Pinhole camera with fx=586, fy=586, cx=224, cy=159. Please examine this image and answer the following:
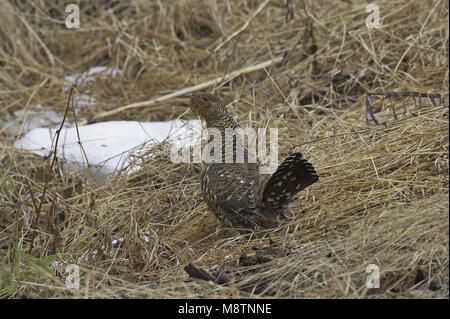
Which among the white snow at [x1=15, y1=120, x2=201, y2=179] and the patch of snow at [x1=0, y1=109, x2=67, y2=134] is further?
the patch of snow at [x1=0, y1=109, x2=67, y2=134]

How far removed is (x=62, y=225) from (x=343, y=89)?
8.04 ft

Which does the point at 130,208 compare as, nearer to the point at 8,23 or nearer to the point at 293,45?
the point at 293,45

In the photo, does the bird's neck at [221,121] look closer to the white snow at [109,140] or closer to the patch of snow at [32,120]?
the white snow at [109,140]

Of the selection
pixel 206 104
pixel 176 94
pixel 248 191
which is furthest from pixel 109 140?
pixel 248 191

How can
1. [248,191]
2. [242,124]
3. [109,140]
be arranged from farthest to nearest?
[109,140] < [242,124] < [248,191]

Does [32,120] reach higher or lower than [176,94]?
lower

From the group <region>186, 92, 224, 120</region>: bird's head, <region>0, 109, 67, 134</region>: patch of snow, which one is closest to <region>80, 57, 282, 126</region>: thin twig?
<region>0, 109, 67, 134</region>: patch of snow

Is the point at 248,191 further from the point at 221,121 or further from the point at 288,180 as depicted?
the point at 221,121

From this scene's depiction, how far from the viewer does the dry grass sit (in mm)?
2359

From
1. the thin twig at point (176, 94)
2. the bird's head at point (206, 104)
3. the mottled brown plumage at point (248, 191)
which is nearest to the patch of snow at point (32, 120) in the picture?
the thin twig at point (176, 94)

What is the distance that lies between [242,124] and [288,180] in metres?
1.42

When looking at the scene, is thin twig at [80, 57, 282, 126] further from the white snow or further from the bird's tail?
the bird's tail

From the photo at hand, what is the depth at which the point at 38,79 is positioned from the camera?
5.77m

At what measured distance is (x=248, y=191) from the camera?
9.70ft
